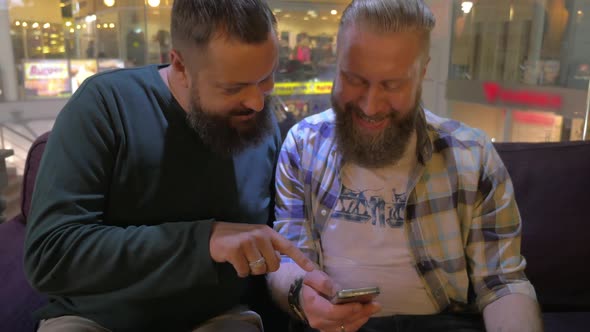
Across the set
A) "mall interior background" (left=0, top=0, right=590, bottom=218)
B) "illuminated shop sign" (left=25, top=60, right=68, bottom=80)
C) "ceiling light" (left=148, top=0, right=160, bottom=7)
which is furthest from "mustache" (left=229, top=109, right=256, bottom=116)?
"illuminated shop sign" (left=25, top=60, right=68, bottom=80)

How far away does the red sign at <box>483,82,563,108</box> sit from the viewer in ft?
10.8

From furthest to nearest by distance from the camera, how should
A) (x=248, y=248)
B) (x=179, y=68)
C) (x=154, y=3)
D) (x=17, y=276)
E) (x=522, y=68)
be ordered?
(x=522, y=68)
(x=154, y=3)
(x=17, y=276)
(x=179, y=68)
(x=248, y=248)

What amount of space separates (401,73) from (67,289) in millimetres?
948

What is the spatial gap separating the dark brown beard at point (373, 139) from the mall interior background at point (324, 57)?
946mm

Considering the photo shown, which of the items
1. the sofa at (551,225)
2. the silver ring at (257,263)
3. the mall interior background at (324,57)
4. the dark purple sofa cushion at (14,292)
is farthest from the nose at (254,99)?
the mall interior background at (324,57)

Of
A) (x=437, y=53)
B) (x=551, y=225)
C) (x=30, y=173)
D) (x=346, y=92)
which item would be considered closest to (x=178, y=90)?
(x=346, y=92)

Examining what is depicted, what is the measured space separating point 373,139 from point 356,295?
445 millimetres

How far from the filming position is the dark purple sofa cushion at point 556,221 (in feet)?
5.44

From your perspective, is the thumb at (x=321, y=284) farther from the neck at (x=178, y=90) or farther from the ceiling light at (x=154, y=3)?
the ceiling light at (x=154, y=3)

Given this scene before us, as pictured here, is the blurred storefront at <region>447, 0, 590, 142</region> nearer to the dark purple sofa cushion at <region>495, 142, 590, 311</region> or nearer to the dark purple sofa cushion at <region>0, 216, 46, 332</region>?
the dark purple sofa cushion at <region>495, 142, 590, 311</region>

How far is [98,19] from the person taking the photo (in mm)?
2682

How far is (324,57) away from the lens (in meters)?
3.04

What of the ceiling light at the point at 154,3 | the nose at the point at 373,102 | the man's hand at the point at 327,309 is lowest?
the man's hand at the point at 327,309

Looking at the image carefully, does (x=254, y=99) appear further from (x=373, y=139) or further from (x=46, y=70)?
(x=46, y=70)
